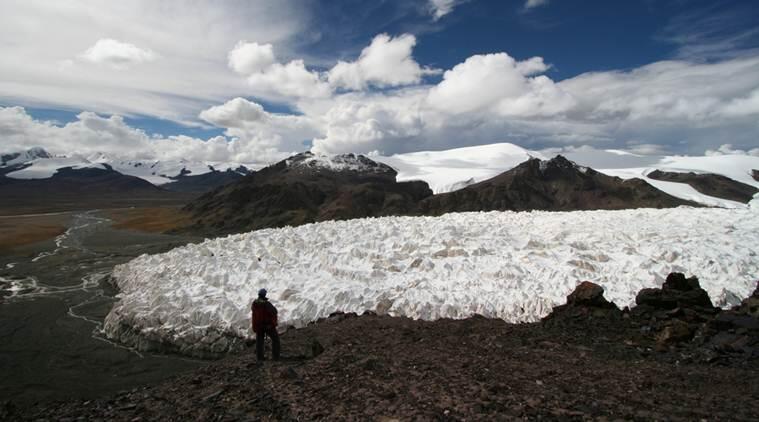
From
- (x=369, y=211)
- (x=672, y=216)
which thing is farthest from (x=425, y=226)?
(x=369, y=211)

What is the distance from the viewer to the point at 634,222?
80.2 feet

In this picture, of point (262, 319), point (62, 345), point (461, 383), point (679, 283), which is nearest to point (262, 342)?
point (262, 319)

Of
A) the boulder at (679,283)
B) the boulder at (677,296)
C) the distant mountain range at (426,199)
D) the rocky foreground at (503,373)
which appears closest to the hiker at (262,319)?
the rocky foreground at (503,373)

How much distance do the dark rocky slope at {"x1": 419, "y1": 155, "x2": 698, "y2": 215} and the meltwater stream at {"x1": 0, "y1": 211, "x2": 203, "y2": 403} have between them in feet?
→ 322

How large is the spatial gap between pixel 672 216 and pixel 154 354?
28140mm

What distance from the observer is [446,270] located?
742 inches

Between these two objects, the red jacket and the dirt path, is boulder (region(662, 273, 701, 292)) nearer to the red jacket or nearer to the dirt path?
the dirt path

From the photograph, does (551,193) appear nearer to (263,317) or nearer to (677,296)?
(677,296)

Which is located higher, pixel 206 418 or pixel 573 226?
pixel 573 226

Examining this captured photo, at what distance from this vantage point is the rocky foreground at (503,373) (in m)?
7.93

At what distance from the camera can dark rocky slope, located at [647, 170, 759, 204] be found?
567 feet

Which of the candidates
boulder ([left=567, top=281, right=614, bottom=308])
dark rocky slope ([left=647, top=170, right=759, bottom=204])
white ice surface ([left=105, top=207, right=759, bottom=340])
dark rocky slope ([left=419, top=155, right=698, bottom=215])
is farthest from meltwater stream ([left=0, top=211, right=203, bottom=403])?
dark rocky slope ([left=647, top=170, right=759, bottom=204])

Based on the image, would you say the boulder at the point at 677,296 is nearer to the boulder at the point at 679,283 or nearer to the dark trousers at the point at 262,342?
the boulder at the point at 679,283

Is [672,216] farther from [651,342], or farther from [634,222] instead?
[651,342]
